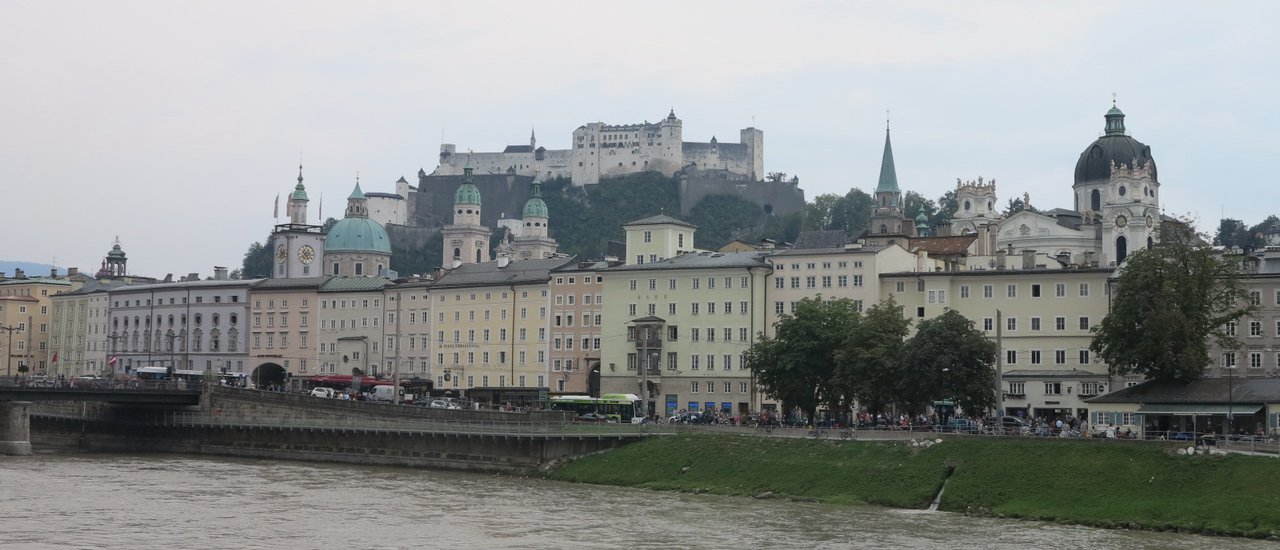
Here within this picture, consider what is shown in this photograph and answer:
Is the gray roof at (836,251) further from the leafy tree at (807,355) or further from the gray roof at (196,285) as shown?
the gray roof at (196,285)

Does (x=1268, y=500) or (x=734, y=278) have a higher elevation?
(x=734, y=278)

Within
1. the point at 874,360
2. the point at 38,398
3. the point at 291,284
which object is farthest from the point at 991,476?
the point at 291,284

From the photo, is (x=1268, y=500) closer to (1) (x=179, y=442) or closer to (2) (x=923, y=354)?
(2) (x=923, y=354)

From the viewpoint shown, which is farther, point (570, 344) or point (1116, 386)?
Result: point (570, 344)

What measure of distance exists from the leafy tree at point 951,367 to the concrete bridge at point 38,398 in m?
45.0

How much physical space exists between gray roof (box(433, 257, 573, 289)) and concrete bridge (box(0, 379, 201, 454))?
30130 millimetres

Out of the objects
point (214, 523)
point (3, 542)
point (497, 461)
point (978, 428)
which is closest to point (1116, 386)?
point (978, 428)

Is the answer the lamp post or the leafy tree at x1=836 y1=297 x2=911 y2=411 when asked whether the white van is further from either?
the lamp post

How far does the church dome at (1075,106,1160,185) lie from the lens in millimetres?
Result: 163750

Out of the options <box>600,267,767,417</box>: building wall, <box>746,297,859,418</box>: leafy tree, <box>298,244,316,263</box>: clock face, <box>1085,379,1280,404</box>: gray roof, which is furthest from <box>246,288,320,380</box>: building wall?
<box>1085,379,1280,404</box>: gray roof

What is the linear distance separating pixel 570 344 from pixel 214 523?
207 feet

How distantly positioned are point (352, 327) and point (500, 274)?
15277 mm

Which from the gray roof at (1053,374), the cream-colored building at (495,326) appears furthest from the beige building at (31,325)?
the gray roof at (1053,374)

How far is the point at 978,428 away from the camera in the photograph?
73.0m
